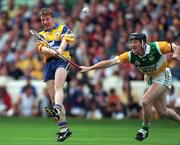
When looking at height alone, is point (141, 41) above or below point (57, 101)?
above

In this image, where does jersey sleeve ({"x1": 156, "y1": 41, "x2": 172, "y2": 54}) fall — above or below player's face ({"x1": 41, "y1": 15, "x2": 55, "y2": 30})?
below

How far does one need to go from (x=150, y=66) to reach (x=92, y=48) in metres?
11.8

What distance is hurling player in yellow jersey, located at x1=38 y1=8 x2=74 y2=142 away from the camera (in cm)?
1415

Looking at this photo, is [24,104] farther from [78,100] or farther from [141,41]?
[141,41]

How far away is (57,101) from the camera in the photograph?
13891 millimetres

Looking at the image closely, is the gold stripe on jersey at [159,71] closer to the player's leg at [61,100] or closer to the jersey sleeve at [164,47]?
the jersey sleeve at [164,47]

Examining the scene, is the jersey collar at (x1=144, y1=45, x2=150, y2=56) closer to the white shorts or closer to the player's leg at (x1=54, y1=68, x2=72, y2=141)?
the white shorts

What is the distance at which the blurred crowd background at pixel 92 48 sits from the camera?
2391cm

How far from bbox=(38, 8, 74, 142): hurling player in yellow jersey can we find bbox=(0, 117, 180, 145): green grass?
454mm

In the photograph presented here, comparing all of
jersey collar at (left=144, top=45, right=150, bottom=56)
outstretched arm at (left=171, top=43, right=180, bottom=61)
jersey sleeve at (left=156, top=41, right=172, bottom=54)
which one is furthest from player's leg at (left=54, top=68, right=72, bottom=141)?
outstretched arm at (left=171, top=43, right=180, bottom=61)

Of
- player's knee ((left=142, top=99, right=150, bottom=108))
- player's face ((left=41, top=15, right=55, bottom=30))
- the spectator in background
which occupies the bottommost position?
the spectator in background

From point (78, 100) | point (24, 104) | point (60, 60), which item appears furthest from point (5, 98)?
point (60, 60)

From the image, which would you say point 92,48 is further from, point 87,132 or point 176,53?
point 176,53

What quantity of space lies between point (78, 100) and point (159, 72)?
10.4 meters
